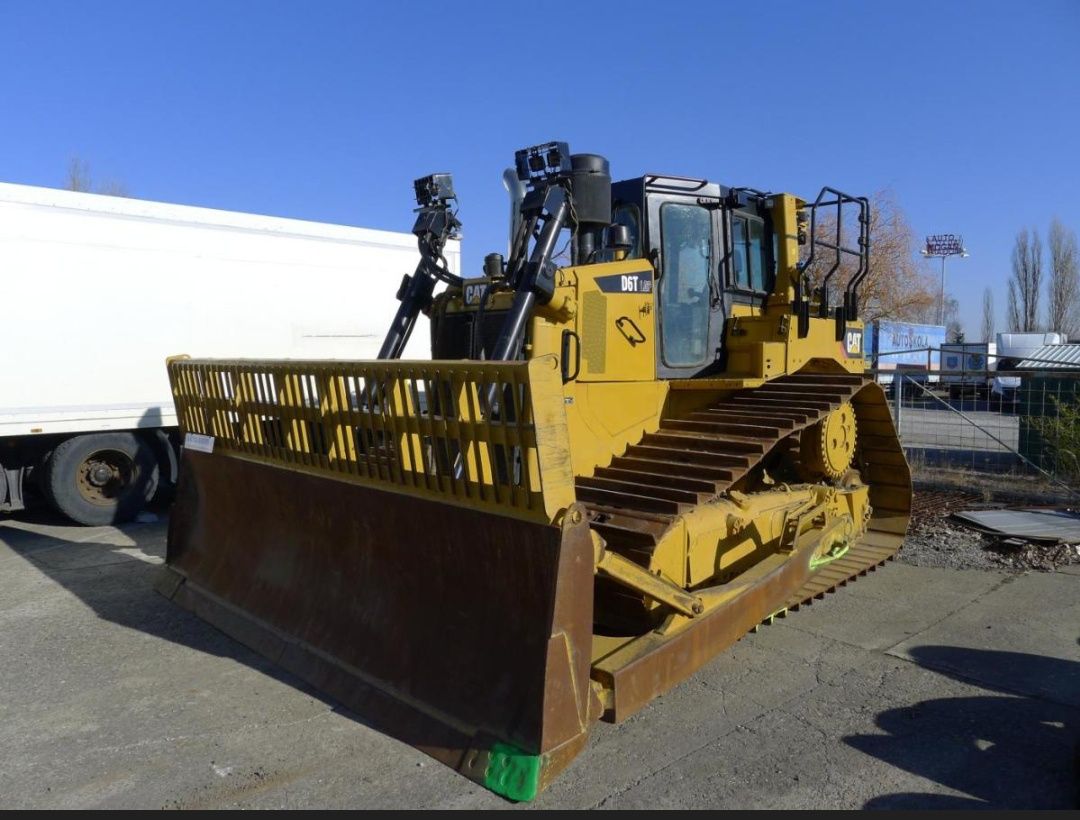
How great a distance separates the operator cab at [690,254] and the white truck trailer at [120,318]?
18.1ft

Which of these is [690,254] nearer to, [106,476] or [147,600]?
[147,600]

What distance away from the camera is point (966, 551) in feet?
23.0

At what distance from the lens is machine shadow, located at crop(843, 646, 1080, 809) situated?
3.23 meters

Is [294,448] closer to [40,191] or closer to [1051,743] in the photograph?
[1051,743]

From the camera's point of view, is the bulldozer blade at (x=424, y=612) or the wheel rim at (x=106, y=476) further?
the wheel rim at (x=106, y=476)

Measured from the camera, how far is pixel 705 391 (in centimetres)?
545

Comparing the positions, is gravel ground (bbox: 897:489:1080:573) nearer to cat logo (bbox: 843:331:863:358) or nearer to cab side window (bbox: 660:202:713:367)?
cat logo (bbox: 843:331:863:358)

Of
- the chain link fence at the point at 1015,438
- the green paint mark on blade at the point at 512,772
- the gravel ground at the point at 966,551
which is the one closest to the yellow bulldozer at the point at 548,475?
the green paint mark on blade at the point at 512,772

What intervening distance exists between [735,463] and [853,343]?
3156 mm

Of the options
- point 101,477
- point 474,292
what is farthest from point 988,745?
point 101,477

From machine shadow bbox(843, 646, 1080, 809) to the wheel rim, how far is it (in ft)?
25.8

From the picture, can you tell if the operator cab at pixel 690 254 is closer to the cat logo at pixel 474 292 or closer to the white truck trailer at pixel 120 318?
the cat logo at pixel 474 292

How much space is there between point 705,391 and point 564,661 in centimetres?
265

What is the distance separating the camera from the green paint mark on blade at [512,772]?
314cm
